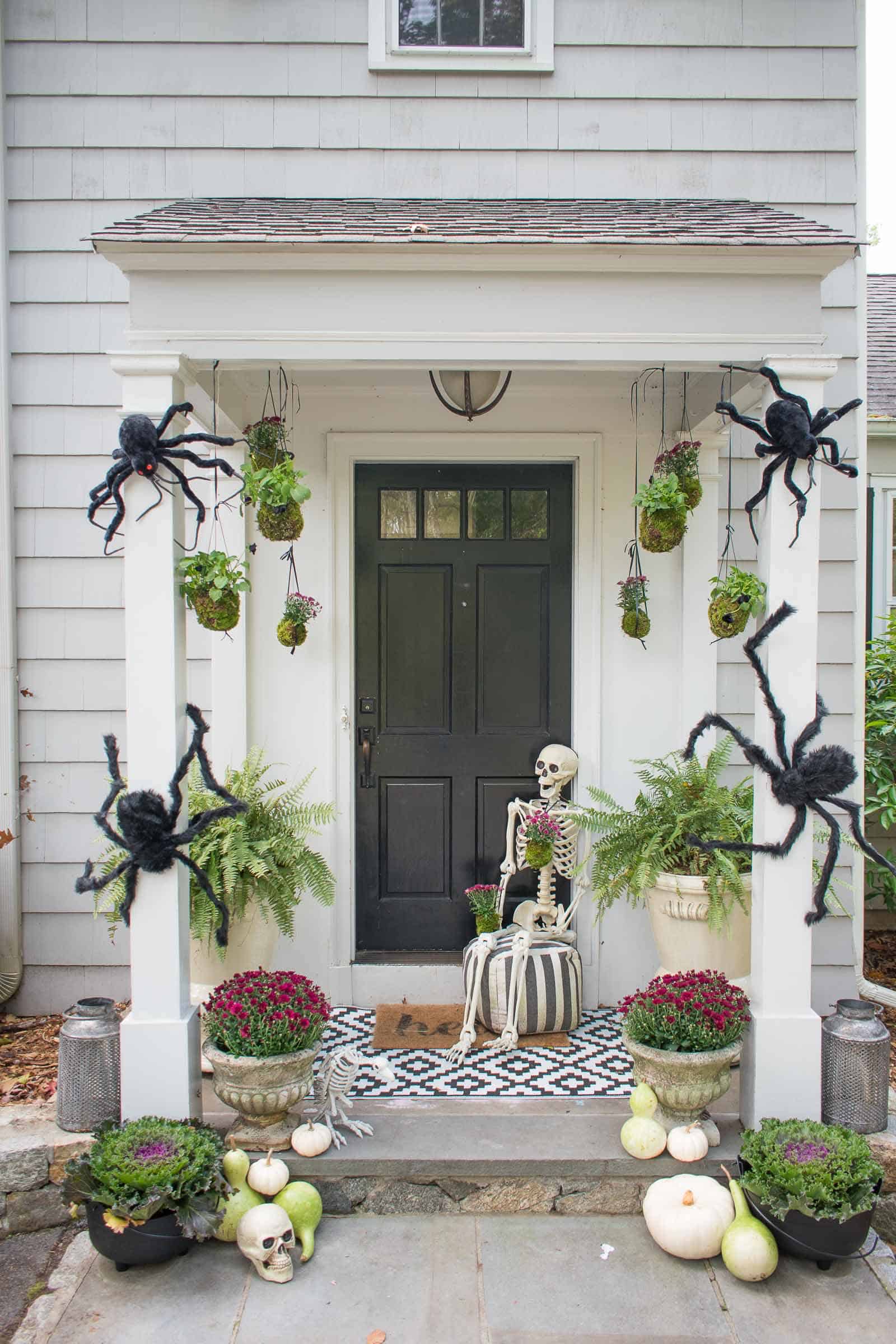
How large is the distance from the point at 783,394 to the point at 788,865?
143 centimetres

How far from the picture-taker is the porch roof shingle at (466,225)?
2920mm

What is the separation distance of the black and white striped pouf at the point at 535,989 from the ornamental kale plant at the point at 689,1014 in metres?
0.65

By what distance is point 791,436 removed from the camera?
9.57 feet

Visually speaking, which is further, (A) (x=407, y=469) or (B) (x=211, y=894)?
(A) (x=407, y=469)

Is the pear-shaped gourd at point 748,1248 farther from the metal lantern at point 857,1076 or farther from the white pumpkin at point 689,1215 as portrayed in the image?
the metal lantern at point 857,1076

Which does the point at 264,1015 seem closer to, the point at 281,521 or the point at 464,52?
the point at 281,521

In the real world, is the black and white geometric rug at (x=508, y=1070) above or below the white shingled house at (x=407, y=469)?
below

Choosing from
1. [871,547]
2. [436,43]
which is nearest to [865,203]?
[436,43]

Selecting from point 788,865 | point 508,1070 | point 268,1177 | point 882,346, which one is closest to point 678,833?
point 788,865

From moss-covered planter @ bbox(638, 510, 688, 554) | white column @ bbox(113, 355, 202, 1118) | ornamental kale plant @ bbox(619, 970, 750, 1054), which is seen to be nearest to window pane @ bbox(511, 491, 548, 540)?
moss-covered planter @ bbox(638, 510, 688, 554)

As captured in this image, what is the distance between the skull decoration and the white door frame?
4.83 feet

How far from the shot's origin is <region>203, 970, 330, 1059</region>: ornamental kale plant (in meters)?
2.87

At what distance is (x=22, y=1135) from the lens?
3016 mm

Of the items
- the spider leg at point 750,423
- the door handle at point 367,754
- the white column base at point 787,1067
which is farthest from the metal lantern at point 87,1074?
the spider leg at point 750,423
